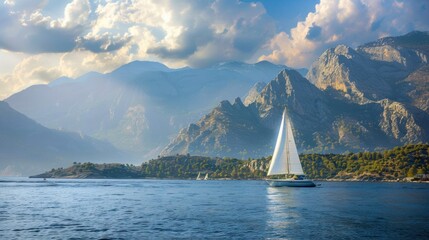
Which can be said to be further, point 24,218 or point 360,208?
point 360,208

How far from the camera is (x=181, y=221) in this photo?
87.4m

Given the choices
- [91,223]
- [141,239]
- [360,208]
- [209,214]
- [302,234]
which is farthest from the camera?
[360,208]

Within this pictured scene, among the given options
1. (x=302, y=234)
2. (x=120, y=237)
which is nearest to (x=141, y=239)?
(x=120, y=237)

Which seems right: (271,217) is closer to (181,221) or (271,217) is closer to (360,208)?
(181,221)

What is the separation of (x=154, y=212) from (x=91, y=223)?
23639mm

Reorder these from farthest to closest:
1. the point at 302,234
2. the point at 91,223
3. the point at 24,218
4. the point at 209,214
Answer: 1. the point at 209,214
2. the point at 24,218
3. the point at 91,223
4. the point at 302,234

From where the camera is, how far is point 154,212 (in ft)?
345

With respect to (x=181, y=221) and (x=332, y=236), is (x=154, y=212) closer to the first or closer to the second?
(x=181, y=221)

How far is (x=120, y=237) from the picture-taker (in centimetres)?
6719

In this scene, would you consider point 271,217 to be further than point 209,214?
No

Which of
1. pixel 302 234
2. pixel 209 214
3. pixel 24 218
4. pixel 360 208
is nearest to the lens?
pixel 302 234

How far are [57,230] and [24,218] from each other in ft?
68.6

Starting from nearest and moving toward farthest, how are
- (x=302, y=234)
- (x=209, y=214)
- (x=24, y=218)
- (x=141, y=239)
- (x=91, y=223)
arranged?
1. (x=141, y=239)
2. (x=302, y=234)
3. (x=91, y=223)
4. (x=24, y=218)
5. (x=209, y=214)

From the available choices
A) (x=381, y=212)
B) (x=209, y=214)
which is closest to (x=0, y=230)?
(x=209, y=214)
